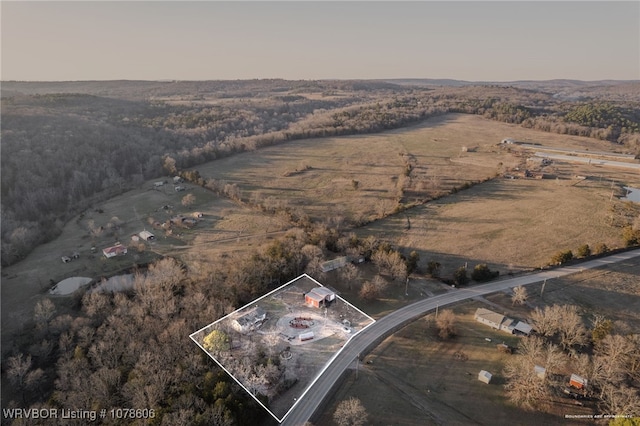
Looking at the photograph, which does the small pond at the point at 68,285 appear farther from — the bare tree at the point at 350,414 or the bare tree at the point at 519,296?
the bare tree at the point at 519,296

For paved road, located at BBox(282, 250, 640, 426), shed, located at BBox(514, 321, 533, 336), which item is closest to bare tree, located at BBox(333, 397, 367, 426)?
paved road, located at BBox(282, 250, 640, 426)

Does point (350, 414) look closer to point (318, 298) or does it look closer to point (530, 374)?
point (318, 298)

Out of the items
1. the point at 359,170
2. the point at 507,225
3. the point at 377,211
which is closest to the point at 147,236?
the point at 377,211

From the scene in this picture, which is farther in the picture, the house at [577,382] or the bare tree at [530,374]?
the house at [577,382]

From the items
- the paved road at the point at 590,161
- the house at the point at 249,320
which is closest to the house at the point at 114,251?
the house at the point at 249,320

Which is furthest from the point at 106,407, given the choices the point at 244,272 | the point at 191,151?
the point at 191,151

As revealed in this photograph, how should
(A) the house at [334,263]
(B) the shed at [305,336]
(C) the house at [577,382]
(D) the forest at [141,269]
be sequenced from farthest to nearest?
(A) the house at [334,263] < (C) the house at [577,382] < (D) the forest at [141,269] < (B) the shed at [305,336]

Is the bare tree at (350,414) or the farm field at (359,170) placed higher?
the farm field at (359,170)
